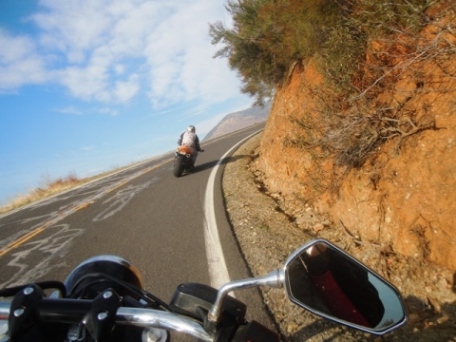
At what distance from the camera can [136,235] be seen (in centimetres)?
621

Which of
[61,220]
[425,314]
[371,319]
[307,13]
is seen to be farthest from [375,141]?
[61,220]

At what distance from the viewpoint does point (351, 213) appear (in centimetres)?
473

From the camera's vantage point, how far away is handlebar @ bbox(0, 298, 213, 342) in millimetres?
1266

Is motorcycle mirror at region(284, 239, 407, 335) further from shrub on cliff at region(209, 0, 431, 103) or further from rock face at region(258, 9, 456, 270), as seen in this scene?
shrub on cliff at region(209, 0, 431, 103)

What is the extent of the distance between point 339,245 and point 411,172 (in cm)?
144

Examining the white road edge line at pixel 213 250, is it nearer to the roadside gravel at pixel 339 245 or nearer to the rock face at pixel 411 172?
the roadside gravel at pixel 339 245

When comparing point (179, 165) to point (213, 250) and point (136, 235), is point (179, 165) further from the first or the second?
point (213, 250)

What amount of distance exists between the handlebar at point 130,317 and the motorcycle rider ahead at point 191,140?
10.4 metres

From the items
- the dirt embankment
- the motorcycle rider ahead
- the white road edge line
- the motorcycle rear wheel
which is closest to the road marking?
the motorcycle rear wheel

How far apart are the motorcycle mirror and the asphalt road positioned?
6.21ft

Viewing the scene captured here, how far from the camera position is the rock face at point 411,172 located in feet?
11.6

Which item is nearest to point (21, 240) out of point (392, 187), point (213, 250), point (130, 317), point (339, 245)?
point (213, 250)

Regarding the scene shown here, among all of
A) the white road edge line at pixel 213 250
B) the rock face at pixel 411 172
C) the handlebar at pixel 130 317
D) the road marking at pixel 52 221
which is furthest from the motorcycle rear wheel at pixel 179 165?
the handlebar at pixel 130 317

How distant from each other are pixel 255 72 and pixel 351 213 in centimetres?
687
